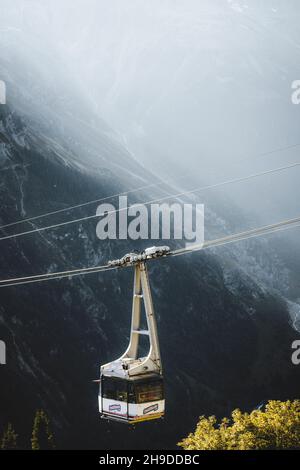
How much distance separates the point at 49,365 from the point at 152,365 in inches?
2785

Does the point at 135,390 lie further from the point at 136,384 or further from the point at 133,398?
the point at 133,398

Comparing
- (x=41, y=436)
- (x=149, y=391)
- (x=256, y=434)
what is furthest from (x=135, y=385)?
(x=41, y=436)

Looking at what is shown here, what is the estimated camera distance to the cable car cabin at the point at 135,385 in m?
36.0

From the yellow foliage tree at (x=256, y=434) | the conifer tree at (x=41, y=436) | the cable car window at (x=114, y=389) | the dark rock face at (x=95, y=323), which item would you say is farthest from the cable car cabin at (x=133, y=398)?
the dark rock face at (x=95, y=323)

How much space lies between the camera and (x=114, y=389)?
36.8 meters

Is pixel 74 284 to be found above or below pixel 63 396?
above

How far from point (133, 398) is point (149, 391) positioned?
1.03 metres

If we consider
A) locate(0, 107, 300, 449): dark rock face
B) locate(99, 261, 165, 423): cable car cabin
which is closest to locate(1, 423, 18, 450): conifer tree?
locate(0, 107, 300, 449): dark rock face

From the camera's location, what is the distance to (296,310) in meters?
147

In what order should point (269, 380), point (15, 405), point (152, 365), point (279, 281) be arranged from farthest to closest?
point (279, 281)
point (269, 380)
point (15, 405)
point (152, 365)

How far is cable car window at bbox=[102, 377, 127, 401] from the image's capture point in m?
36.4

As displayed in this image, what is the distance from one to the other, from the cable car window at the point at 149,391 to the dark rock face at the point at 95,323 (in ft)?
205

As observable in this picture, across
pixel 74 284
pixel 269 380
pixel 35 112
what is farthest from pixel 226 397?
pixel 35 112
